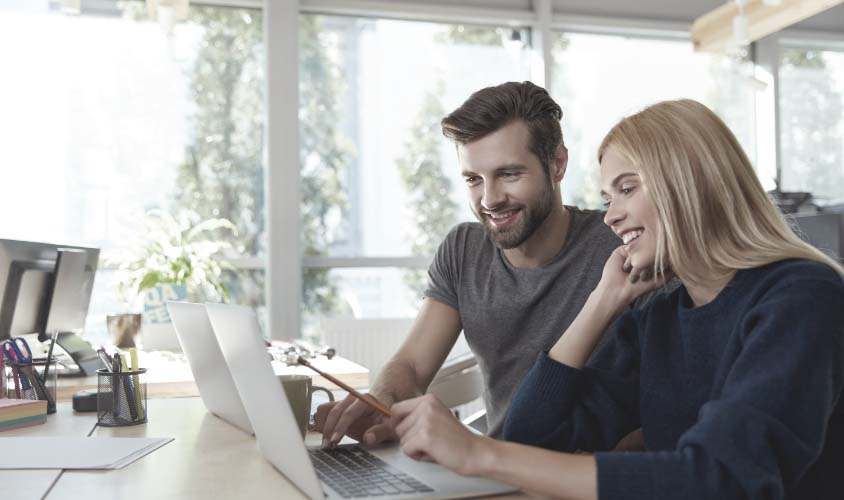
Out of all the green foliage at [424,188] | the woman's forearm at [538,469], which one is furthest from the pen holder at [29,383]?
the green foliage at [424,188]

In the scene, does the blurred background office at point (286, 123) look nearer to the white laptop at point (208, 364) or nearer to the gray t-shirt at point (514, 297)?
the gray t-shirt at point (514, 297)

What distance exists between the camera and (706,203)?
118cm

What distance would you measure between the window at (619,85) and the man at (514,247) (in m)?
2.95

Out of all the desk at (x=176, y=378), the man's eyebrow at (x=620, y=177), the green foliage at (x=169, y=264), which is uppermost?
the man's eyebrow at (x=620, y=177)

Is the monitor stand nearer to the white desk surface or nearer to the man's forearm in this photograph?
the white desk surface

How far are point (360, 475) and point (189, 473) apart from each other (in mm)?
243

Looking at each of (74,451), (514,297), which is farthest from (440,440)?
(514,297)

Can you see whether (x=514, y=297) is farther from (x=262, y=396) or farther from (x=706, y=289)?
(x=262, y=396)

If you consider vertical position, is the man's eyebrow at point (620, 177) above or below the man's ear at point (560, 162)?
below

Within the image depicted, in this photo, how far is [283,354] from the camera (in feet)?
9.08

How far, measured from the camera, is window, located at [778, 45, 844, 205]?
526 centimetres

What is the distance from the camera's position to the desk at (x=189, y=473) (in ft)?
3.61

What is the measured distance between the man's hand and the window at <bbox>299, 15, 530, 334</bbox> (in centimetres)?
311

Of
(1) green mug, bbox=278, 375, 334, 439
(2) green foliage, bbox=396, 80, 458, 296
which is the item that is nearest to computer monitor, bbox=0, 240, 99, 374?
(1) green mug, bbox=278, 375, 334, 439
